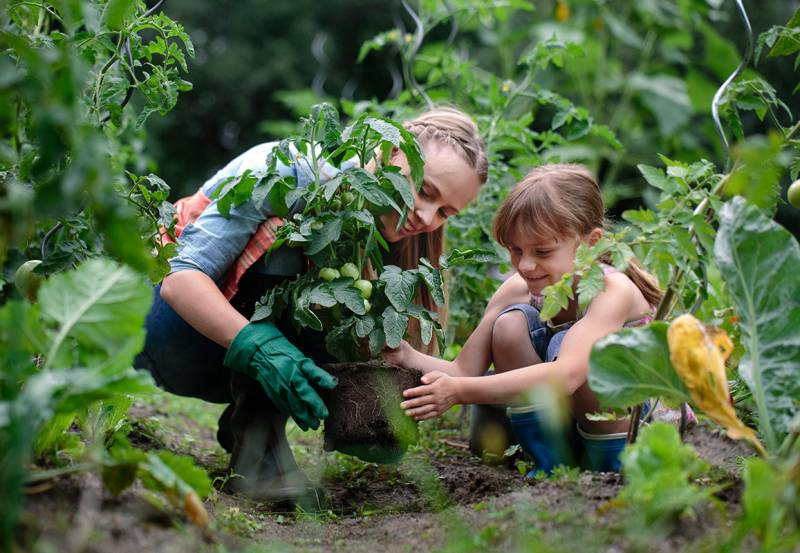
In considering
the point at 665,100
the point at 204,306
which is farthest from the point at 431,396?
the point at 665,100

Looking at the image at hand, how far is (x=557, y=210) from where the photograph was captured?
6.35ft

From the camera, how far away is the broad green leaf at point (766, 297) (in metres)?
1.33

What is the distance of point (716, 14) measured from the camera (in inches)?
147

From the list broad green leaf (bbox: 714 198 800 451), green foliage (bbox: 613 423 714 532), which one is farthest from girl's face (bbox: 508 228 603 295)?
green foliage (bbox: 613 423 714 532)

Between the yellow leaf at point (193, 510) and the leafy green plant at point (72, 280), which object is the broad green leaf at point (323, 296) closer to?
the leafy green plant at point (72, 280)

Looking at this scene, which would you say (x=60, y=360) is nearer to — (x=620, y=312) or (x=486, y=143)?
(x=620, y=312)

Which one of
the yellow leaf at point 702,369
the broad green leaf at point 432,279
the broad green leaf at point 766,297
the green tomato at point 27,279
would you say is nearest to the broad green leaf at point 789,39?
the broad green leaf at point 766,297

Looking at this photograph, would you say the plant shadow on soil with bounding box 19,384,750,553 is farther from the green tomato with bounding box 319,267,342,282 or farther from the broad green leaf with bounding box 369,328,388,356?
the green tomato with bounding box 319,267,342,282

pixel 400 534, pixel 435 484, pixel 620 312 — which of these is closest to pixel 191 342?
pixel 435 484

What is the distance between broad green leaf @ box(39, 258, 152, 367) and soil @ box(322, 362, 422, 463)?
66 centimetres

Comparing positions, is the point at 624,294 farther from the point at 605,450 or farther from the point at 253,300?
the point at 253,300

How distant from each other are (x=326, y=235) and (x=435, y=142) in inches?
17.6

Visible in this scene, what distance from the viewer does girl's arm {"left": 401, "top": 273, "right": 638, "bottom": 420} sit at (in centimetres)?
174

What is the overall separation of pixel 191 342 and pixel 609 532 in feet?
4.31
